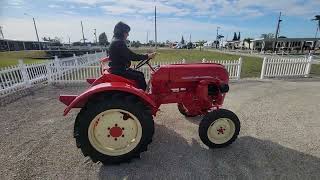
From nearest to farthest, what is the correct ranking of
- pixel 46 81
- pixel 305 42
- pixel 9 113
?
pixel 9 113
pixel 46 81
pixel 305 42

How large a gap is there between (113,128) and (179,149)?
1113mm

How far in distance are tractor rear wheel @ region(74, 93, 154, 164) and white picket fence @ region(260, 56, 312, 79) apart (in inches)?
345

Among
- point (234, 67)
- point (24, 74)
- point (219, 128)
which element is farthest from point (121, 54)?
point (234, 67)

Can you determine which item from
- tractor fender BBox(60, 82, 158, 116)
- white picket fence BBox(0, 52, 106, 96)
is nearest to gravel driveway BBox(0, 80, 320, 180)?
tractor fender BBox(60, 82, 158, 116)

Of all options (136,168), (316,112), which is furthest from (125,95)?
(316,112)

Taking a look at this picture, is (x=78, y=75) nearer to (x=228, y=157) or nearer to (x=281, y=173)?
(x=228, y=157)

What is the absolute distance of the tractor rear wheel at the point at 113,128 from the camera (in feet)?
9.68

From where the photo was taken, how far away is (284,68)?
10.7 m

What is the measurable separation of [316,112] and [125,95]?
4.89 meters

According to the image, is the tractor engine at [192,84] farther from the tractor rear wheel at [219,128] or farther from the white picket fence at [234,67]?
the white picket fence at [234,67]

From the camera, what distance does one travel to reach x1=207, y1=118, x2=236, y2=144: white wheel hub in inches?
139

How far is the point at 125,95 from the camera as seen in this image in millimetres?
3096

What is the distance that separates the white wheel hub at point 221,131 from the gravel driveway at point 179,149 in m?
0.17

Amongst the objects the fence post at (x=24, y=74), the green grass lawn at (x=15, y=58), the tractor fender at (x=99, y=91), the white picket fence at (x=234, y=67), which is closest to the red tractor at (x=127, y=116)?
the tractor fender at (x=99, y=91)
